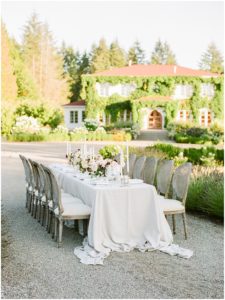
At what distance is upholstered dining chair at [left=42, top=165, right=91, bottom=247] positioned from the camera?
23.5 feet

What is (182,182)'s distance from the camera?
8.15 meters

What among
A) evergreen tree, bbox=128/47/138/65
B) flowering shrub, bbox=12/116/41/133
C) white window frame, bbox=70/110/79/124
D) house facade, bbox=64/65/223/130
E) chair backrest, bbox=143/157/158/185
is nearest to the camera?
chair backrest, bbox=143/157/158/185

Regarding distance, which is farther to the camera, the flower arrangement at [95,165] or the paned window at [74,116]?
the paned window at [74,116]

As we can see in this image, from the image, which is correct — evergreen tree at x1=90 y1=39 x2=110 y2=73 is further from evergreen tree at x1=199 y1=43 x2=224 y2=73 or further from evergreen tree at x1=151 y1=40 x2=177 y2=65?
evergreen tree at x1=199 y1=43 x2=224 y2=73

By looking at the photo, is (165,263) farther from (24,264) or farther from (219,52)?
(219,52)

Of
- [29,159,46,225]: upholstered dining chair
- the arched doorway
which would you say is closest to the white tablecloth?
[29,159,46,225]: upholstered dining chair

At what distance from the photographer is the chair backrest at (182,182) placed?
802 cm

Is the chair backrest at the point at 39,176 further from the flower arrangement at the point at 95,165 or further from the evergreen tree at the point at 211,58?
the evergreen tree at the point at 211,58

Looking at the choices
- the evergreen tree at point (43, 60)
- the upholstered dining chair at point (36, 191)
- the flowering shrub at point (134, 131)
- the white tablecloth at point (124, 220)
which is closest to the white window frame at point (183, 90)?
the flowering shrub at point (134, 131)

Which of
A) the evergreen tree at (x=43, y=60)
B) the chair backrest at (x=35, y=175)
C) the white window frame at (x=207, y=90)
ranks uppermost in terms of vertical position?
the evergreen tree at (x=43, y=60)

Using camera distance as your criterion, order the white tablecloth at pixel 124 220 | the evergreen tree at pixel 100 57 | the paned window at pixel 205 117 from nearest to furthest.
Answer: the white tablecloth at pixel 124 220, the paned window at pixel 205 117, the evergreen tree at pixel 100 57

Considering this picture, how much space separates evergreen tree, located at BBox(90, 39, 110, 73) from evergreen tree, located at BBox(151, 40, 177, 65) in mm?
10478

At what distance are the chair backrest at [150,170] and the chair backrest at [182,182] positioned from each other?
896mm

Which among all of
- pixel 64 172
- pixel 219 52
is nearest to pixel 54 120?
pixel 64 172
